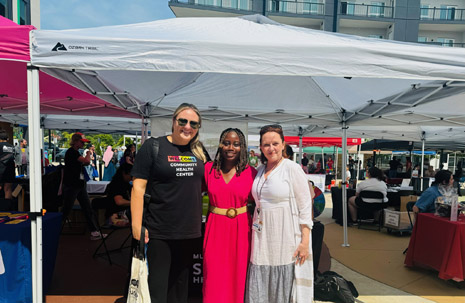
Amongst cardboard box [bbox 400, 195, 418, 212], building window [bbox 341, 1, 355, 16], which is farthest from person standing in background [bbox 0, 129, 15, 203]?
building window [bbox 341, 1, 355, 16]

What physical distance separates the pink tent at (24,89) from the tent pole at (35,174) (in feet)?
0.57

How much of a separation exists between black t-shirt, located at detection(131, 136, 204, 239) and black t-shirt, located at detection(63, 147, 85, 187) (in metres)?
3.33

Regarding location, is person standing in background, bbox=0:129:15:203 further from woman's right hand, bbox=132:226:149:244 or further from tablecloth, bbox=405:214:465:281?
tablecloth, bbox=405:214:465:281

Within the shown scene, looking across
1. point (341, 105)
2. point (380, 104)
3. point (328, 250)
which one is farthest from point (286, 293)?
point (341, 105)

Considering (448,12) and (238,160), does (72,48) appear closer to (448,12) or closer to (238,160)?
(238,160)

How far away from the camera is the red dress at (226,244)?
206cm

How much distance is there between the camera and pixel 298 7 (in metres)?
21.7

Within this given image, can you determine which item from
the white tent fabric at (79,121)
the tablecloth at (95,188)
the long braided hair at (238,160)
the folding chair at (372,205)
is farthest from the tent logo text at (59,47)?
the white tent fabric at (79,121)

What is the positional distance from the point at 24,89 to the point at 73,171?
153 centimetres

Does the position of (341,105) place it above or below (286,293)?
above

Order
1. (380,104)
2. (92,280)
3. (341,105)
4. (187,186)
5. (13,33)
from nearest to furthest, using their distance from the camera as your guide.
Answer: (187,186) → (13,33) → (92,280) → (380,104) → (341,105)

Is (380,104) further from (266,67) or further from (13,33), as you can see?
(13,33)

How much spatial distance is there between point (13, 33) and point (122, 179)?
2.15m

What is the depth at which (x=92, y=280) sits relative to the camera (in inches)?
133
